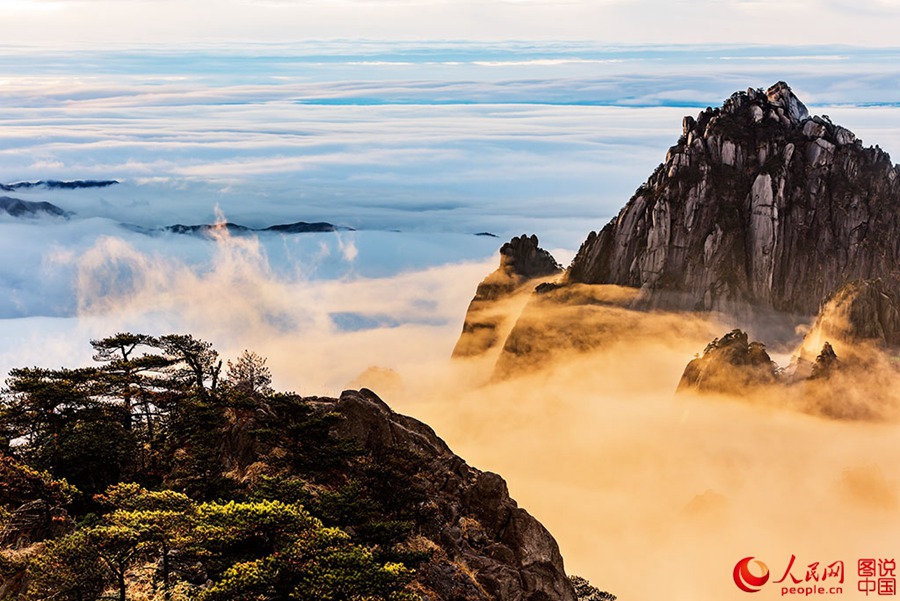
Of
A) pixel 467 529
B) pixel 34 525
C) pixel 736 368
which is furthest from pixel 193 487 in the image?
pixel 736 368

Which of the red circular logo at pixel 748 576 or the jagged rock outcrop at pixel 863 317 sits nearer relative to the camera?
the red circular logo at pixel 748 576

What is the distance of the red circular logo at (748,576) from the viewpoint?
326ft

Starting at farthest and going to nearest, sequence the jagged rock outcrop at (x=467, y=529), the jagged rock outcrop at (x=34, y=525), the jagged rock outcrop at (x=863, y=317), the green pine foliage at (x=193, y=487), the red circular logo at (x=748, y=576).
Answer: the jagged rock outcrop at (x=863, y=317) → the red circular logo at (x=748, y=576) → the jagged rock outcrop at (x=467, y=529) → the jagged rock outcrop at (x=34, y=525) → the green pine foliage at (x=193, y=487)

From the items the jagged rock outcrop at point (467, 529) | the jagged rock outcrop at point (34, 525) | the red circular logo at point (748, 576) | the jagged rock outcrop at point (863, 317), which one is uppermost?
the jagged rock outcrop at point (863, 317)

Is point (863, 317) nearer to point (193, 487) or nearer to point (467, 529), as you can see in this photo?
point (467, 529)

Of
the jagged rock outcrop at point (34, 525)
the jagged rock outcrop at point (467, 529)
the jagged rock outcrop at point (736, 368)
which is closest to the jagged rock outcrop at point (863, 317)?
the jagged rock outcrop at point (736, 368)

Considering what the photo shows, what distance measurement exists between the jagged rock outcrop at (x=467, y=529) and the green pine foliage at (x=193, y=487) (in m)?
2.47

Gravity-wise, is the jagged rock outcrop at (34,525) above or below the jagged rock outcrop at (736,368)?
below

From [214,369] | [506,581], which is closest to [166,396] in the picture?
[214,369]

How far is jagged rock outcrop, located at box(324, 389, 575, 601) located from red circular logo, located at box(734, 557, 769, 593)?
168ft

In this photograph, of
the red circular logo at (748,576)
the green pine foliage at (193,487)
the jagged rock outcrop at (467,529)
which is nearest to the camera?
the green pine foliage at (193,487)

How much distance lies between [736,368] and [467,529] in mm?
107204

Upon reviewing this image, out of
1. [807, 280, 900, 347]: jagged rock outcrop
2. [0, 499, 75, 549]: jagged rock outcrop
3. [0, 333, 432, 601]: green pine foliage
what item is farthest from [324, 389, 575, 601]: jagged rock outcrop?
[807, 280, 900, 347]: jagged rock outcrop

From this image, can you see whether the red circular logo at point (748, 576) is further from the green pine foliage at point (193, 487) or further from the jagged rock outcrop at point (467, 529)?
the green pine foliage at point (193, 487)
